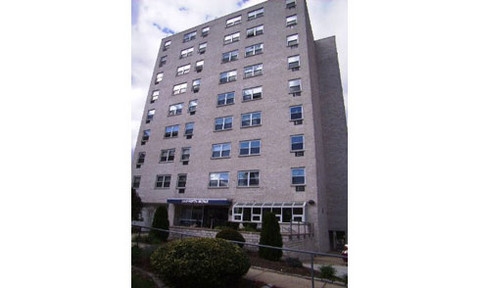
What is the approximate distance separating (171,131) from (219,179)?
524cm

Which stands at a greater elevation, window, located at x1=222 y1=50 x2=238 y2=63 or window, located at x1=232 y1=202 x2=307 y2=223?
window, located at x1=222 y1=50 x2=238 y2=63

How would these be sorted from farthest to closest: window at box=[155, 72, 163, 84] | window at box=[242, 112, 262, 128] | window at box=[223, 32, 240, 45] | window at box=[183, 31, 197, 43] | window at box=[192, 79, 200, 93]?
1. window at box=[183, 31, 197, 43]
2. window at box=[155, 72, 163, 84]
3. window at box=[223, 32, 240, 45]
4. window at box=[192, 79, 200, 93]
5. window at box=[242, 112, 262, 128]

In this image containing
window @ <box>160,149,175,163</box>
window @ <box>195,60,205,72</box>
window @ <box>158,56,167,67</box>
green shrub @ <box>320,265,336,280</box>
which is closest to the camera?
green shrub @ <box>320,265,336,280</box>

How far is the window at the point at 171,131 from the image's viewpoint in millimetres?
16534

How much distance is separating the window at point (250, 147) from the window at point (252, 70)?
4.22 meters

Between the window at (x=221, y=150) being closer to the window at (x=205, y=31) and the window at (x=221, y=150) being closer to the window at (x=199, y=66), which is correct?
the window at (x=199, y=66)

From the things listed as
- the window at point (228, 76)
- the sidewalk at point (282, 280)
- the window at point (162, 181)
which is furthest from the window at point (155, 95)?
the sidewalk at point (282, 280)

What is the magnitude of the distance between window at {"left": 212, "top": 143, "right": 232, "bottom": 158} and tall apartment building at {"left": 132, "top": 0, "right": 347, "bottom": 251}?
0.06 meters

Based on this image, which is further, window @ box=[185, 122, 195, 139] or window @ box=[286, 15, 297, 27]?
window @ box=[185, 122, 195, 139]

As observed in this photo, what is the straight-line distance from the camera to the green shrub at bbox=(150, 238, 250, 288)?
342 centimetres

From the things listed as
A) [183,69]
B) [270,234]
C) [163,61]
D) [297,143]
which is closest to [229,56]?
[183,69]

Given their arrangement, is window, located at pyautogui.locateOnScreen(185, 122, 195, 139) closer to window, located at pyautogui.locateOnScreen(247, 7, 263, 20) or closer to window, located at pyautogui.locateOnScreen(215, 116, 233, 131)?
window, located at pyautogui.locateOnScreen(215, 116, 233, 131)

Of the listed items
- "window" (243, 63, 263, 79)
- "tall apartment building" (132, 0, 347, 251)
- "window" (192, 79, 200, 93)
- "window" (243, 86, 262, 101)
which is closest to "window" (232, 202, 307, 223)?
"tall apartment building" (132, 0, 347, 251)
